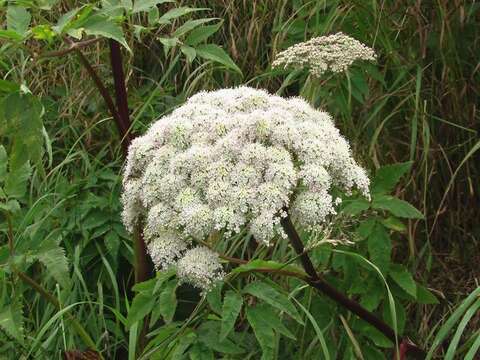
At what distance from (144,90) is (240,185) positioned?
2.54m

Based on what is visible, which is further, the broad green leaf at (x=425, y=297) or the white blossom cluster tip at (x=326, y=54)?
the white blossom cluster tip at (x=326, y=54)

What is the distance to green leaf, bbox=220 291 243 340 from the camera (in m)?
2.63

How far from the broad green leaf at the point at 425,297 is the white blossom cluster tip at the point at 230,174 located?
0.56 m

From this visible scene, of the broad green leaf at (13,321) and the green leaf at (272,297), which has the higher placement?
the green leaf at (272,297)

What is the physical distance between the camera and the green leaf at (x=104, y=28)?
117 inches

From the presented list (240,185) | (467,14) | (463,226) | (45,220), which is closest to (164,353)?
(240,185)

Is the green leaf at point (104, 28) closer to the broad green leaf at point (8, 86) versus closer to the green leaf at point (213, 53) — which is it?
the broad green leaf at point (8, 86)

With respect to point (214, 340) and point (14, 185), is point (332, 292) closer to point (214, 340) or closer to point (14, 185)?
point (214, 340)

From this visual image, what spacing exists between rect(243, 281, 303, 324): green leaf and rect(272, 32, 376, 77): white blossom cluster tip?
0.98 m

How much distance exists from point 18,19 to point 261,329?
4.73 ft

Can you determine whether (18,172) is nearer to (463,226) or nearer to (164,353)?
(164,353)

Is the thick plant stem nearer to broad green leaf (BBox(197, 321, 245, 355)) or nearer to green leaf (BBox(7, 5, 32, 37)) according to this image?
broad green leaf (BBox(197, 321, 245, 355))

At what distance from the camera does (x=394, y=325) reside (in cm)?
295

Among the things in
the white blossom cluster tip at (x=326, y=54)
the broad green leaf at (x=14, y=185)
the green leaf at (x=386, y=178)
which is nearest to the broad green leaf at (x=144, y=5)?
the white blossom cluster tip at (x=326, y=54)
